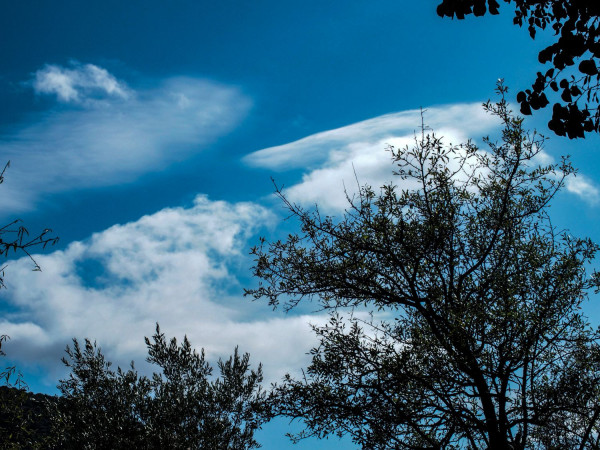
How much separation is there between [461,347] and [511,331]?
122 cm

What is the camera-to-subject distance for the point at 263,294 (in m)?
13.4

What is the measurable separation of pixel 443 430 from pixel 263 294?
217 inches

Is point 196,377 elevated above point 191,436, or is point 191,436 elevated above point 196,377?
point 196,377

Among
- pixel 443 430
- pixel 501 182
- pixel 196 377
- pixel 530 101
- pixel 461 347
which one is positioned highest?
pixel 501 182

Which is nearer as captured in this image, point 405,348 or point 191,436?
point 405,348

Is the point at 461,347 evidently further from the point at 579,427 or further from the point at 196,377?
the point at 196,377

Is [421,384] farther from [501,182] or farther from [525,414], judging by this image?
[501,182]

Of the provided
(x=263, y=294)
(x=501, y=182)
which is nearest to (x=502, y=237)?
(x=501, y=182)

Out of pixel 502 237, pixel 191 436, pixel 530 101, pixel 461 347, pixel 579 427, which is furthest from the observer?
pixel 191 436

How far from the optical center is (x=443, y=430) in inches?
449

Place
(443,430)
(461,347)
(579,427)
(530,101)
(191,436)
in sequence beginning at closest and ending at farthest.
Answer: (530,101), (461,347), (443,430), (579,427), (191,436)

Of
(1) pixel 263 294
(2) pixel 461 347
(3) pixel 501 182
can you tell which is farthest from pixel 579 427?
(1) pixel 263 294

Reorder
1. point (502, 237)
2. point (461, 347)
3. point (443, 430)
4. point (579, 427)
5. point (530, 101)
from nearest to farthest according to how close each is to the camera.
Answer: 1. point (530, 101)
2. point (461, 347)
3. point (443, 430)
4. point (579, 427)
5. point (502, 237)

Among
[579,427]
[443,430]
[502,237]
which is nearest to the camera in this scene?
[443,430]
